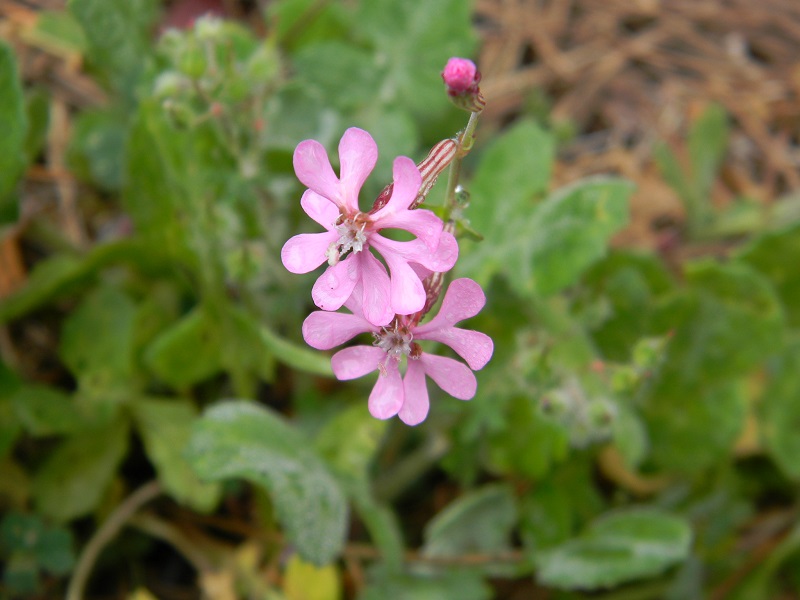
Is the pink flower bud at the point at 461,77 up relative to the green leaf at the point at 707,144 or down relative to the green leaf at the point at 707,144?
down

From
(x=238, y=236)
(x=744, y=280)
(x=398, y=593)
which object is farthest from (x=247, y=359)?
(x=744, y=280)

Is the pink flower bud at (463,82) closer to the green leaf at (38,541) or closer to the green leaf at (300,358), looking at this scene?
the green leaf at (300,358)

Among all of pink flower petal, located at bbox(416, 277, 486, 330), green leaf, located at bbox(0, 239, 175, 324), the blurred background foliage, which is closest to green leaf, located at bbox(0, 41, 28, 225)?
the blurred background foliage

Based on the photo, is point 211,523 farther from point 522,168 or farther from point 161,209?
point 522,168

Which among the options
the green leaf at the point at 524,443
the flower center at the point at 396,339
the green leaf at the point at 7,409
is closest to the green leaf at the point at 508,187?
the green leaf at the point at 524,443

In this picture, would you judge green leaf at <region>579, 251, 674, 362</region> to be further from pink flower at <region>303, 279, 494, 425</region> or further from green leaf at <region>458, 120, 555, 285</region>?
pink flower at <region>303, 279, 494, 425</region>

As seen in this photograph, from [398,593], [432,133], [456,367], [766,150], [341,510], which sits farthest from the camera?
[766,150]
